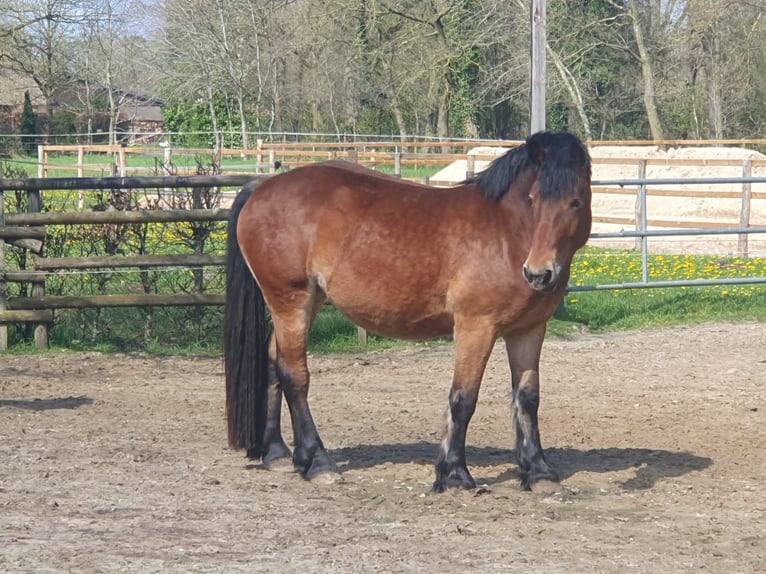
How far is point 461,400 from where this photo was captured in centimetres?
557

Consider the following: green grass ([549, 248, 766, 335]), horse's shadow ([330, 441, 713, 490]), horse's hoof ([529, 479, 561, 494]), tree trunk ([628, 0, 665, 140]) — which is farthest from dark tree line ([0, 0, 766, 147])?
horse's hoof ([529, 479, 561, 494])

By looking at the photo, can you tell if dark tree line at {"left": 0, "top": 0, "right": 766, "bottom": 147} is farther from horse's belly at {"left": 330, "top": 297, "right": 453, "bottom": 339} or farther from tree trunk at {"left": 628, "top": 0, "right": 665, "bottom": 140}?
horse's belly at {"left": 330, "top": 297, "right": 453, "bottom": 339}

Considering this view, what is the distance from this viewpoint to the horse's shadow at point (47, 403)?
754 centimetres

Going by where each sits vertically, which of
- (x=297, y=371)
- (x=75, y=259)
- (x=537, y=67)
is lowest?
(x=297, y=371)

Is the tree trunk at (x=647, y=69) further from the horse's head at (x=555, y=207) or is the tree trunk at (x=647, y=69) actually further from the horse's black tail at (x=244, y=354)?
the horse's head at (x=555, y=207)

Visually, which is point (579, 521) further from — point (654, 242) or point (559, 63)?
point (559, 63)

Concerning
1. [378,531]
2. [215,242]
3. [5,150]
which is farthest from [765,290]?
[5,150]

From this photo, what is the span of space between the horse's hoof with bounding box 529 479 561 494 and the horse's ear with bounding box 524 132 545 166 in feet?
5.56

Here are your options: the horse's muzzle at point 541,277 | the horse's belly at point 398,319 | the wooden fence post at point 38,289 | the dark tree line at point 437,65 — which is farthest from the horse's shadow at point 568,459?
the dark tree line at point 437,65

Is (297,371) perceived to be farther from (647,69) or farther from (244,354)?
(647,69)

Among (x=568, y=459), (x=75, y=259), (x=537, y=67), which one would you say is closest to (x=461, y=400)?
(x=568, y=459)

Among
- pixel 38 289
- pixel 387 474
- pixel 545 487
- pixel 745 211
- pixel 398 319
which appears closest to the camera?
pixel 545 487

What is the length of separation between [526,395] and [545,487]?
520 millimetres

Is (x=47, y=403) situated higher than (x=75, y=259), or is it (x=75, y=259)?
(x=75, y=259)
